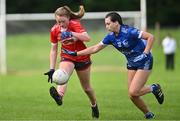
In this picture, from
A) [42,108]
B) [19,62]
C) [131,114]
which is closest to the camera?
[131,114]

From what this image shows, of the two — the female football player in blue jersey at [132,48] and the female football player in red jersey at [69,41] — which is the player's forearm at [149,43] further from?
the female football player in red jersey at [69,41]

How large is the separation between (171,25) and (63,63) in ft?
159

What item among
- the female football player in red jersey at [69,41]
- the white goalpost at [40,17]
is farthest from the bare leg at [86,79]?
the white goalpost at [40,17]

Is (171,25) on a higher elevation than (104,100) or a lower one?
lower

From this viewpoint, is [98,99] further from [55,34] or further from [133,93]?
[133,93]

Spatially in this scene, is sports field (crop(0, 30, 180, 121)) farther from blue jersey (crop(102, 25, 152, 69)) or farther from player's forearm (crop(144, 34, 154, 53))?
player's forearm (crop(144, 34, 154, 53))

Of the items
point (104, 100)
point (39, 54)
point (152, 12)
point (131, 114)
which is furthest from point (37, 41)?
point (131, 114)

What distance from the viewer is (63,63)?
13617 mm

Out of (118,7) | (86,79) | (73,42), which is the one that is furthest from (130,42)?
(118,7)

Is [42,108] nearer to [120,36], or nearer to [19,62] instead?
[120,36]

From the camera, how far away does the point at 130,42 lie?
13047mm

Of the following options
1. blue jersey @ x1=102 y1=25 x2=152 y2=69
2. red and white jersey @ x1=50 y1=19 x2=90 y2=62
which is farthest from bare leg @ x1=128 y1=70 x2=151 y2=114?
red and white jersey @ x1=50 y1=19 x2=90 y2=62

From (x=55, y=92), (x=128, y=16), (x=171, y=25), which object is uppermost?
(x=55, y=92)

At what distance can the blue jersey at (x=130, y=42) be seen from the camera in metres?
13.0
